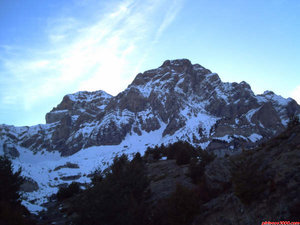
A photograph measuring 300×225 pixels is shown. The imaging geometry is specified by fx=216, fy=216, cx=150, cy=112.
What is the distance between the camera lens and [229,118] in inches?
7328

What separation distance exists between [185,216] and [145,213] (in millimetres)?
3865

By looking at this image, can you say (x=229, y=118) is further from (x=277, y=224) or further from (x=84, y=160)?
(x=277, y=224)

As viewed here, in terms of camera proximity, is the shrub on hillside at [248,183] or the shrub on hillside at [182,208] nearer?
the shrub on hillside at [248,183]

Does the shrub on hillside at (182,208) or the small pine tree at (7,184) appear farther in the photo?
the small pine tree at (7,184)

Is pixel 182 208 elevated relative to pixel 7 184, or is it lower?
lower

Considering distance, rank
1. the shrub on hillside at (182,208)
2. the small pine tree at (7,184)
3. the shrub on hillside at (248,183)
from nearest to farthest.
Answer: the shrub on hillside at (248,183) < the shrub on hillside at (182,208) < the small pine tree at (7,184)

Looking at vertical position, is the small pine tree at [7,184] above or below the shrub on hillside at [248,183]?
above

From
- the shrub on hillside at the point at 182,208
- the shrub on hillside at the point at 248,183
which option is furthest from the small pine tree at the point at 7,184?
the shrub on hillside at the point at 248,183

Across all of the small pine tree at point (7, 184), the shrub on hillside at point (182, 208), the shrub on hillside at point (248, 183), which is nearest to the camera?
the shrub on hillside at point (248, 183)

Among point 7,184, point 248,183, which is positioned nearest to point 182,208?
point 248,183

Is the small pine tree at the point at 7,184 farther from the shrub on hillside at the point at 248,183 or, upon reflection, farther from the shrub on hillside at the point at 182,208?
the shrub on hillside at the point at 248,183

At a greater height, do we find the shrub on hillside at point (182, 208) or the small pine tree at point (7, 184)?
the small pine tree at point (7, 184)

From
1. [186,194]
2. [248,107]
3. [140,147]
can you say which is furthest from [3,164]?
[248,107]

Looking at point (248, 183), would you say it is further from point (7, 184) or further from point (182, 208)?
point (7, 184)
